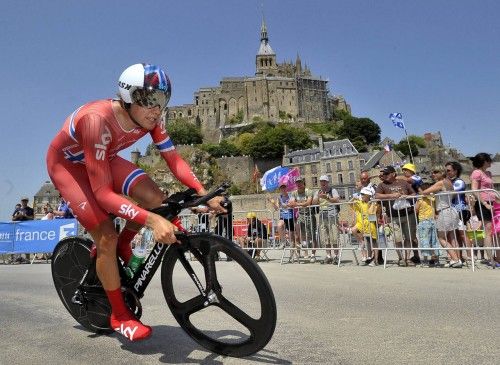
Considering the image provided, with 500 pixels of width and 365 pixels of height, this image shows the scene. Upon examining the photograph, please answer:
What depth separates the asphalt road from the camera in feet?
8.15

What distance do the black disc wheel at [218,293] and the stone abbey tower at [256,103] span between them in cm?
10952

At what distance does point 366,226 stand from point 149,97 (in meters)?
6.43

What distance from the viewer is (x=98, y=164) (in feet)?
8.70

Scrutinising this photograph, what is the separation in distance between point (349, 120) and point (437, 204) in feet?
332

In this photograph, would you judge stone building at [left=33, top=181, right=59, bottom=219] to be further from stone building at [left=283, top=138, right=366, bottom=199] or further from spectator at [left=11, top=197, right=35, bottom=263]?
spectator at [left=11, top=197, right=35, bottom=263]

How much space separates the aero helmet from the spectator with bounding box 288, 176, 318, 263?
668 centimetres

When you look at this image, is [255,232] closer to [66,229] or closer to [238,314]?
[66,229]

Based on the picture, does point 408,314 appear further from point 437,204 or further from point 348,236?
point 348,236

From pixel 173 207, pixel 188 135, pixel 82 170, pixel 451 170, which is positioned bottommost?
pixel 173 207

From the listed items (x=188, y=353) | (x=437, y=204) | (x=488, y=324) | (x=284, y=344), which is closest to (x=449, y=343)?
(x=488, y=324)

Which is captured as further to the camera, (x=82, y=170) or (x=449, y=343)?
(x=82, y=170)

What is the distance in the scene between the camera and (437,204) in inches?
293

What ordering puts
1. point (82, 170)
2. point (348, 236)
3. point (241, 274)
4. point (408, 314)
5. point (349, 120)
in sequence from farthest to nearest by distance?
point (349, 120)
point (348, 236)
point (408, 314)
point (82, 170)
point (241, 274)

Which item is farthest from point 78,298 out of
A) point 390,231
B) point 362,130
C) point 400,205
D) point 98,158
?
point 362,130
